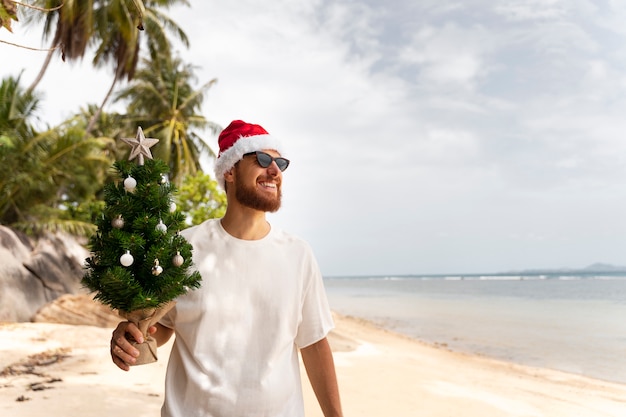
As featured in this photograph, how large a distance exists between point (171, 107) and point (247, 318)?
26323mm

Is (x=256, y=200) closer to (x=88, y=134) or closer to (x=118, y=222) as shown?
(x=118, y=222)

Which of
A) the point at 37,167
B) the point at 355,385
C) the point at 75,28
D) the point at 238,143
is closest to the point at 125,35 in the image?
the point at 75,28

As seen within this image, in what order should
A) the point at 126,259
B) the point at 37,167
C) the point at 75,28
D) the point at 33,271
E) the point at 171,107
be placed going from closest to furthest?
the point at 126,259, the point at 33,271, the point at 37,167, the point at 75,28, the point at 171,107

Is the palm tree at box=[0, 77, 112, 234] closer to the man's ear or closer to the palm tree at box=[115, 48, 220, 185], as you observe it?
the palm tree at box=[115, 48, 220, 185]

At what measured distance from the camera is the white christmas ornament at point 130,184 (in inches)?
69.5

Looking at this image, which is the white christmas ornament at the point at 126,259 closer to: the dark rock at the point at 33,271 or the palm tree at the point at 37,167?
the dark rock at the point at 33,271

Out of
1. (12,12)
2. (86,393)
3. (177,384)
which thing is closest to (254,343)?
(177,384)

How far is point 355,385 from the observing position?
8.34 meters

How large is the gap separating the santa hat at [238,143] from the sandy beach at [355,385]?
4.15m

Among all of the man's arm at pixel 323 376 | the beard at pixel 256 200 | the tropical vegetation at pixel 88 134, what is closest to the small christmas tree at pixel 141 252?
the beard at pixel 256 200

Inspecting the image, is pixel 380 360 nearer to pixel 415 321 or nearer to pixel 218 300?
pixel 218 300

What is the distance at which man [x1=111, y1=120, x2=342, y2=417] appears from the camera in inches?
73.5

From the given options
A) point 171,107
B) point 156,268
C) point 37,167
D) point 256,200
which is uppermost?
point 171,107

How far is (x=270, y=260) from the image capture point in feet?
6.61
